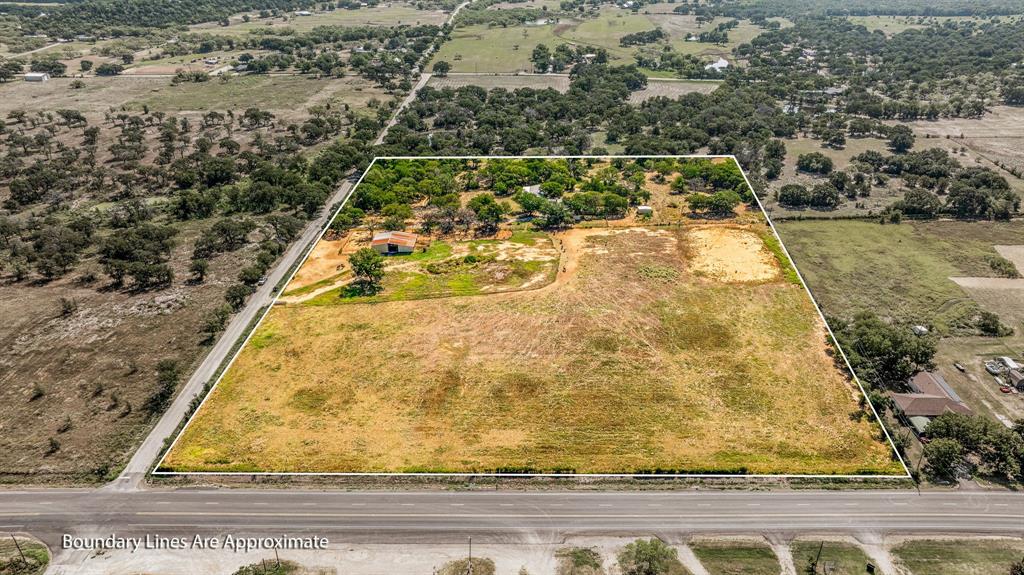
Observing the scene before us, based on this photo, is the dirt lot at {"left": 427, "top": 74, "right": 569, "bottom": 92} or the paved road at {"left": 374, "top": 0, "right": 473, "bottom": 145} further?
the dirt lot at {"left": 427, "top": 74, "right": 569, "bottom": 92}

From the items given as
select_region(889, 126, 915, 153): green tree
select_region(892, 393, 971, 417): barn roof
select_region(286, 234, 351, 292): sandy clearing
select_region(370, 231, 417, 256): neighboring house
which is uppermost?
select_region(889, 126, 915, 153): green tree

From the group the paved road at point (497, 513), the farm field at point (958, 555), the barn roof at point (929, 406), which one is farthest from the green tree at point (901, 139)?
the farm field at point (958, 555)

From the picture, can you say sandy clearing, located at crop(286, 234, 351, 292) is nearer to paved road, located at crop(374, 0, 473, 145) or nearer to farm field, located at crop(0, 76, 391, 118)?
paved road, located at crop(374, 0, 473, 145)

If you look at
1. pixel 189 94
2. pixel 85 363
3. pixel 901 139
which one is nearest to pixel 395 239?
pixel 85 363

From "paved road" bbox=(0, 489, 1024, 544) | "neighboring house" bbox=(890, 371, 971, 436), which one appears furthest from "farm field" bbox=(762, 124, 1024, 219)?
"paved road" bbox=(0, 489, 1024, 544)

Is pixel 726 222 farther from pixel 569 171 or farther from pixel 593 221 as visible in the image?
pixel 569 171

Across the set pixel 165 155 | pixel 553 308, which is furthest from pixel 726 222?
pixel 165 155

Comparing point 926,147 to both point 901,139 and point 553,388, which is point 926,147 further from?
point 553,388

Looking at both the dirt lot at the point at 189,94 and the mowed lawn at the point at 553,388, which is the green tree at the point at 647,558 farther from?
the dirt lot at the point at 189,94
